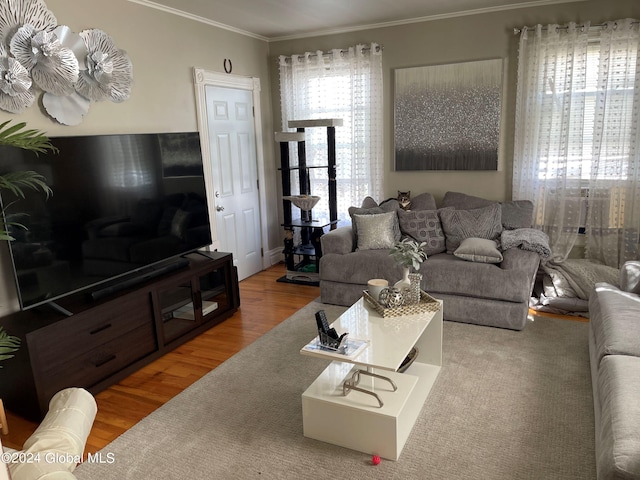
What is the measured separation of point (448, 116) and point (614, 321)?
2692mm

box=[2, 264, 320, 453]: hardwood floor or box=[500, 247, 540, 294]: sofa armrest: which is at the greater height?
box=[500, 247, 540, 294]: sofa armrest

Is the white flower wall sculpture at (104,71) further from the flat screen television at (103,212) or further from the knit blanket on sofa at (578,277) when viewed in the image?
the knit blanket on sofa at (578,277)

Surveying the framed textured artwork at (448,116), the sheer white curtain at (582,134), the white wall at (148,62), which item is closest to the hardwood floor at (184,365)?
the white wall at (148,62)

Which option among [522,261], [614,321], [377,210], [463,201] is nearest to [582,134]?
[463,201]

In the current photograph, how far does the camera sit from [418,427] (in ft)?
8.23

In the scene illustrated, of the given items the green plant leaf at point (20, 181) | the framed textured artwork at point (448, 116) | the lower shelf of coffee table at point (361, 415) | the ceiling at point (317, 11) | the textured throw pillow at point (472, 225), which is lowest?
the lower shelf of coffee table at point (361, 415)

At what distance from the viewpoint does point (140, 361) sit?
3301 mm

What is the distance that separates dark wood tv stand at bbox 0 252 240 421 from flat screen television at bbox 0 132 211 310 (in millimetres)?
153

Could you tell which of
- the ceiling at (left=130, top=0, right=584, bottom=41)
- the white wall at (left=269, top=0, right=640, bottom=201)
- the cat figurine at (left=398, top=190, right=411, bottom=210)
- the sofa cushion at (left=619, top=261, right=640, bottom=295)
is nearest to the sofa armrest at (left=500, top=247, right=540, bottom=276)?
the sofa cushion at (left=619, top=261, right=640, bottom=295)

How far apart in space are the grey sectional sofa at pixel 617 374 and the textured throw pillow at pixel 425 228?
133 centimetres

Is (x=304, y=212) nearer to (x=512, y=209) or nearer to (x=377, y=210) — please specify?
(x=377, y=210)

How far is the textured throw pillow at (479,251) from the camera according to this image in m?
3.80

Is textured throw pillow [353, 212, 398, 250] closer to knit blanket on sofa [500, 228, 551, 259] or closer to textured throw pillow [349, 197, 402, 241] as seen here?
textured throw pillow [349, 197, 402, 241]

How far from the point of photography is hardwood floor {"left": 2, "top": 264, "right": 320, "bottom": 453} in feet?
8.78
